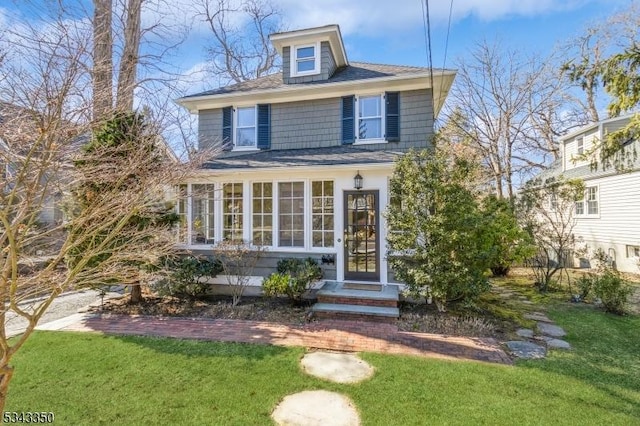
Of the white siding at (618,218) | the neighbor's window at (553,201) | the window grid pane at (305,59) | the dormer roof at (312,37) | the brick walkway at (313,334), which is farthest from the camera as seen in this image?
the white siding at (618,218)

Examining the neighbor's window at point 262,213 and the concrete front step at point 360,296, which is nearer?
the concrete front step at point 360,296

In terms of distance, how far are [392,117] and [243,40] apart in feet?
48.8

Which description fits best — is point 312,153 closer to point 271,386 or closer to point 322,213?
point 322,213

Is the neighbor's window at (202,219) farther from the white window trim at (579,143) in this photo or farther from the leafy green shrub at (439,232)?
the white window trim at (579,143)

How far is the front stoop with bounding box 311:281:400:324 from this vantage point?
685 centimetres

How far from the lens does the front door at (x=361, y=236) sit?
8320mm

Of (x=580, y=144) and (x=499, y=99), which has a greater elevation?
(x=499, y=99)

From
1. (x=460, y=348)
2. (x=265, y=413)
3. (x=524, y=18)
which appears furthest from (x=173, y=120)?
(x=524, y=18)

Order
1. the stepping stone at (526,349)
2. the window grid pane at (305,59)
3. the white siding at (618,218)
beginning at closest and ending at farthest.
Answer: the stepping stone at (526,349), the window grid pane at (305,59), the white siding at (618,218)

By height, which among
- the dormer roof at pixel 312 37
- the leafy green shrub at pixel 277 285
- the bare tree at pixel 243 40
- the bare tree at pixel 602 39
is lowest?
the leafy green shrub at pixel 277 285

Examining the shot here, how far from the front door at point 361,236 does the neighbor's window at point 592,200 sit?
1230cm

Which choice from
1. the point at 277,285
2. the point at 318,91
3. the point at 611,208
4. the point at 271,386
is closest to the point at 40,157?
the point at 271,386

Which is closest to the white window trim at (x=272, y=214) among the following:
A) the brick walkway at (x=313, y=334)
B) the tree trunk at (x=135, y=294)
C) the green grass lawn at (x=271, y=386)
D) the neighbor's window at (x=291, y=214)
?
the neighbor's window at (x=291, y=214)

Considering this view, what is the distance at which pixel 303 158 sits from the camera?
913cm
